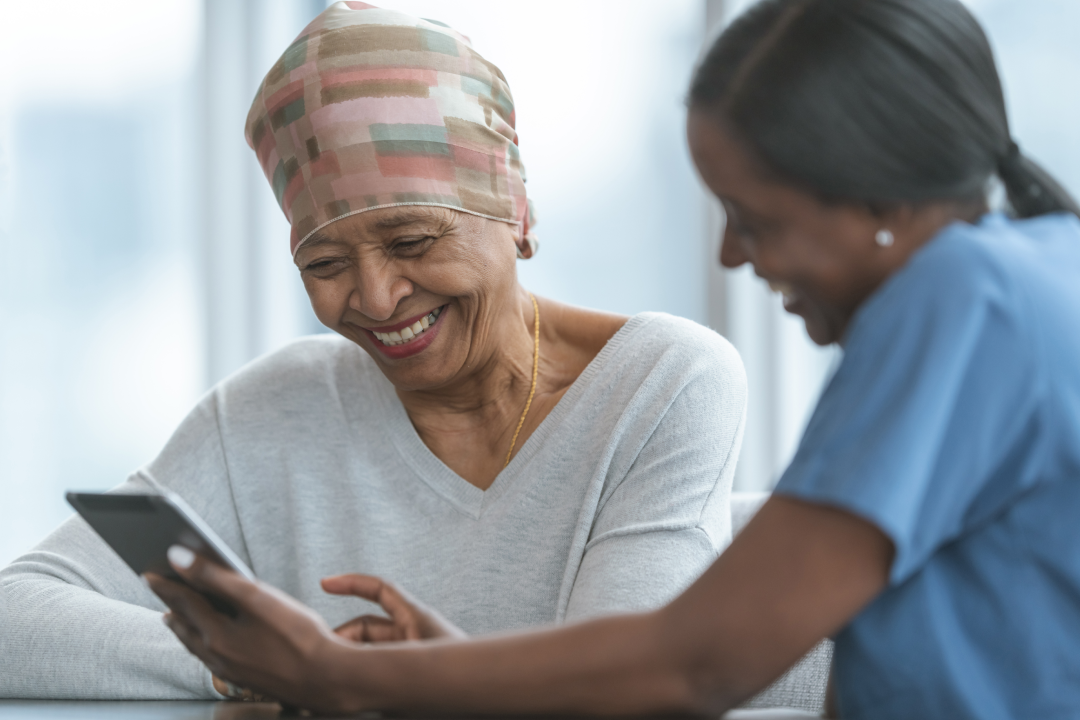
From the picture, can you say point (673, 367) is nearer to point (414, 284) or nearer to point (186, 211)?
point (414, 284)

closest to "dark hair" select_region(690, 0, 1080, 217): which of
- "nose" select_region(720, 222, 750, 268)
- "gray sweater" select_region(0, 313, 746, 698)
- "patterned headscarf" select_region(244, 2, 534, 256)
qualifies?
"nose" select_region(720, 222, 750, 268)

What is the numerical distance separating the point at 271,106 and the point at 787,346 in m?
1.83

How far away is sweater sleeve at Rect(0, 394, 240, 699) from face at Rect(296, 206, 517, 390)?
1.43 feet

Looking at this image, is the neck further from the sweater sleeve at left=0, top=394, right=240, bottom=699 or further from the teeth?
the sweater sleeve at left=0, top=394, right=240, bottom=699

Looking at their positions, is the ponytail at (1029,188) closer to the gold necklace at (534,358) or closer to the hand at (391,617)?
the hand at (391,617)

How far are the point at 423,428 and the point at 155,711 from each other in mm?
681

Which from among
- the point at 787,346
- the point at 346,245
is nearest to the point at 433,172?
the point at 346,245

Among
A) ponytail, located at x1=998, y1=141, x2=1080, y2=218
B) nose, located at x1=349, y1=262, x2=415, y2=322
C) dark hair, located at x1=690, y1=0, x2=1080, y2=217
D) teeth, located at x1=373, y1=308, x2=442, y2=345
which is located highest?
dark hair, located at x1=690, y1=0, x2=1080, y2=217

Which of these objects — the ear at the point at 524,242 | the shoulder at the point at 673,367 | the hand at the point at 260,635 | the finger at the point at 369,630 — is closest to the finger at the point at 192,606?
the hand at the point at 260,635

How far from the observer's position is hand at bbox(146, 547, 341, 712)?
81cm

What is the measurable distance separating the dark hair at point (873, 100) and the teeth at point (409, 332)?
754 mm

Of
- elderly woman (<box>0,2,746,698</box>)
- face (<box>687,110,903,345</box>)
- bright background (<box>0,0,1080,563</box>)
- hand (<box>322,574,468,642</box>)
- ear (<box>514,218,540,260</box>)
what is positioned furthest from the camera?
bright background (<box>0,0,1080,563</box>)

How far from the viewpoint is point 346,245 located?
4.72 feet

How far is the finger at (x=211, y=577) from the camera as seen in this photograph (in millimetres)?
844
